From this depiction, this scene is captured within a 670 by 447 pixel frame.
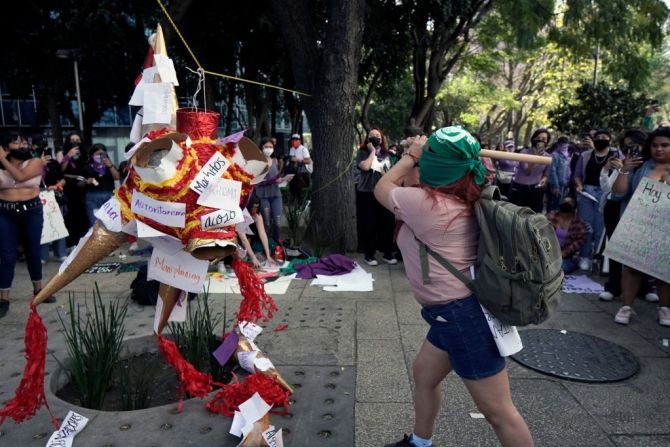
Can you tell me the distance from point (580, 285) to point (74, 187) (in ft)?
21.4

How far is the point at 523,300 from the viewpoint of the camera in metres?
1.85

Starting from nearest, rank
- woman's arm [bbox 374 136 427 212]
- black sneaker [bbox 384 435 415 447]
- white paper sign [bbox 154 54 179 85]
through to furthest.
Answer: woman's arm [bbox 374 136 427 212], black sneaker [bbox 384 435 415 447], white paper sign [bbox 154 54 179 85]

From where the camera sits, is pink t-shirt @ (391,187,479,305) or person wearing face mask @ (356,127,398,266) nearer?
pink t-shirt @ (391,187,479,305)

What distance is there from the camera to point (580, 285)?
557 centimetres

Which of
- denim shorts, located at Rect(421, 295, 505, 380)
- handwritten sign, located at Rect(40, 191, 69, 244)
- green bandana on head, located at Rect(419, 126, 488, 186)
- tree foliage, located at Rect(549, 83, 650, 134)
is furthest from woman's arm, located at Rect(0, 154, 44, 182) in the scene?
tree foliage, located at Rect(549, 83, 650, 134)

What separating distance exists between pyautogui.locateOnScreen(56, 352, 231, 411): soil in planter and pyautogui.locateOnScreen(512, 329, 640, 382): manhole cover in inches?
84.3

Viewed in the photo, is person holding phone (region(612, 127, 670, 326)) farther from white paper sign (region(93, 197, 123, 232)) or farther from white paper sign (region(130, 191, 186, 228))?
white paper sign (region(93, 197, 123, 232))

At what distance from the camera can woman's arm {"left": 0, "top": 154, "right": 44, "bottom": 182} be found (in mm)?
4398

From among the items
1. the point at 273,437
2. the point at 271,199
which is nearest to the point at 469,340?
the point at 273,437

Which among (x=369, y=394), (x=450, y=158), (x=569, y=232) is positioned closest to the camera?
(x=450, y=158)

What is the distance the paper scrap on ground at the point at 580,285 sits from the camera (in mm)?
5375

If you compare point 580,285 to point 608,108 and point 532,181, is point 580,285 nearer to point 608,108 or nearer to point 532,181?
point 532,181

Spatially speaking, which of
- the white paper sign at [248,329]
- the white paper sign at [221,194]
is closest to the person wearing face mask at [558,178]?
the white paper sign at [248,329]

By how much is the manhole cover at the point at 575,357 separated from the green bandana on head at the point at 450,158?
2.02m
